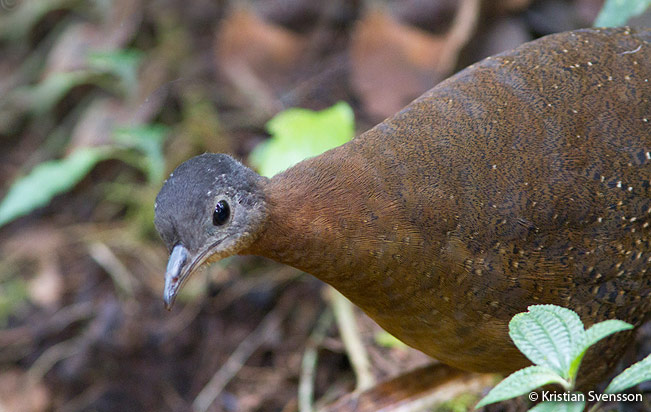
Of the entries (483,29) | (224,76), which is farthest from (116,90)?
(483,29)

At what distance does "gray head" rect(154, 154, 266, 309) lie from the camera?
2314 millimetres

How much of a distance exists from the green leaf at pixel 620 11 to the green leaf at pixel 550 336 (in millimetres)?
1664

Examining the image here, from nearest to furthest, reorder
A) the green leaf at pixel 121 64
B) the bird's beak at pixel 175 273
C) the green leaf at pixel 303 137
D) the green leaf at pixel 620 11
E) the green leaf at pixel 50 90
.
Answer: the bird's beak at pixel 175 273
the green leaf at pixel 620 11
the green leaf at pixel 303 137
the green leaf at pixel 121 64
the green leaf at pixel 50 90

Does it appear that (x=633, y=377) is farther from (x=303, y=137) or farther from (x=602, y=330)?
(x=303, y=137)

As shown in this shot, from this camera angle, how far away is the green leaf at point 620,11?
3107 millimetres

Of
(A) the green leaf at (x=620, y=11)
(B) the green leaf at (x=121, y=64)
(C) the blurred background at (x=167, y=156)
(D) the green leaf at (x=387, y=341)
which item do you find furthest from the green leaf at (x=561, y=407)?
(B) the green leaf at (x=121, y=64)

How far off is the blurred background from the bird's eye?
4.60 ft

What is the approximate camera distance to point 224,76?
5.46 metres

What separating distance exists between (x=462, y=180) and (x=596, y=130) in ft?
1.61

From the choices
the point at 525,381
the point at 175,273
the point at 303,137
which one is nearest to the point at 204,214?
the point at 175,273

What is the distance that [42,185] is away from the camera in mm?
4203

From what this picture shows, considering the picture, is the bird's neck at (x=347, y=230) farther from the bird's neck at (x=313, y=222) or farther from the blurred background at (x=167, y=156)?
the blurred background at (x=167, y=156)

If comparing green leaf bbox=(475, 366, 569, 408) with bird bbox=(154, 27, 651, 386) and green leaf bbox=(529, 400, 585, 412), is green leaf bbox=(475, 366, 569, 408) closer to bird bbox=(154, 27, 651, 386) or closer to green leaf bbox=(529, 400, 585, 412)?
green leaf bbox=(529, 400, 585, 412)

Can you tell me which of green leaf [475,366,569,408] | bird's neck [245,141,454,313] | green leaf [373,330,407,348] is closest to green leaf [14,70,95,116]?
green leaf [373,330,407,348]
